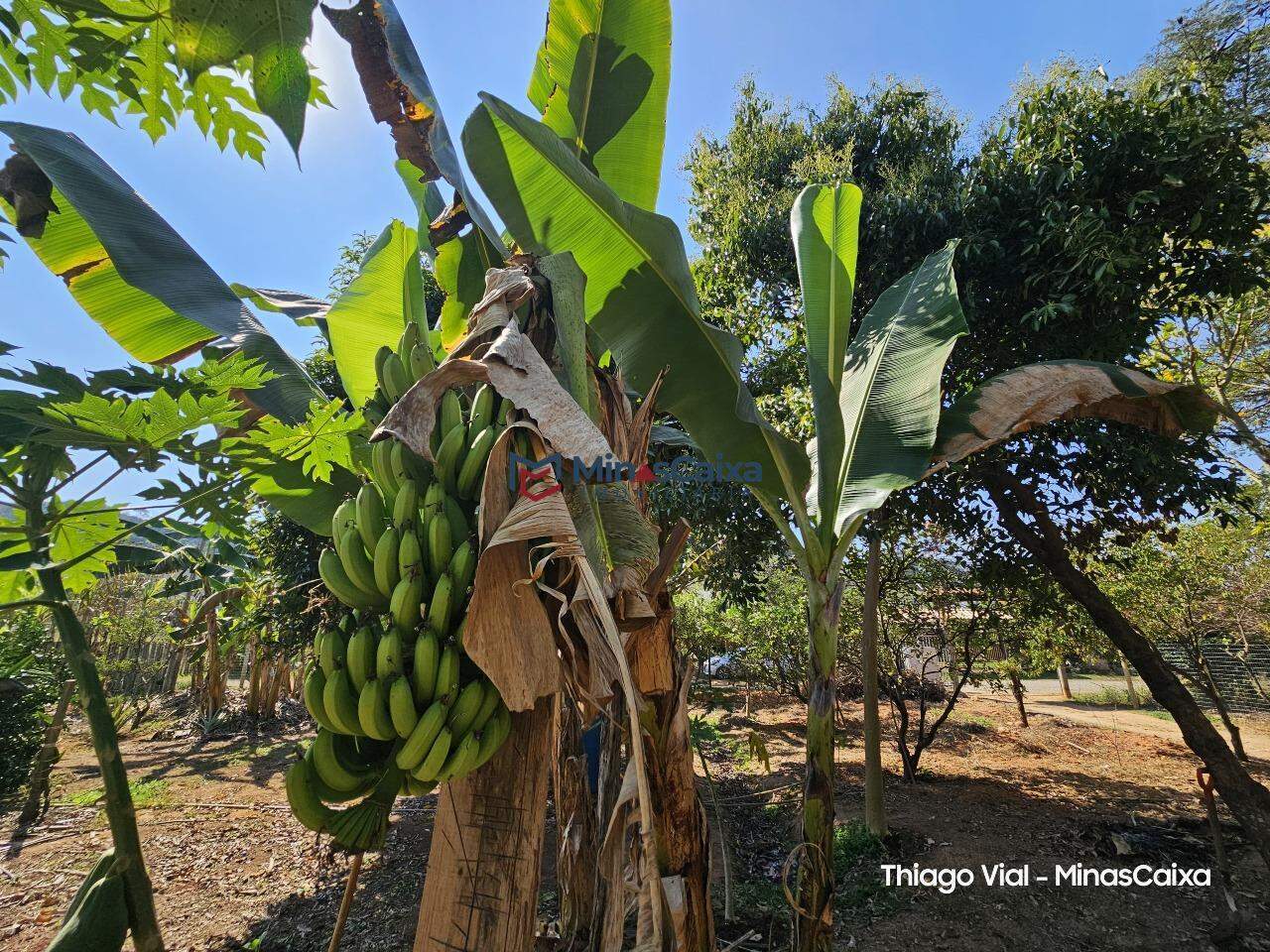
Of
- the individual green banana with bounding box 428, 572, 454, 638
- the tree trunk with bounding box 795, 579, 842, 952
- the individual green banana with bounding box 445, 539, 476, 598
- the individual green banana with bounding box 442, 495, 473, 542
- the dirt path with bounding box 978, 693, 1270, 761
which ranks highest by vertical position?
the individual green banana with bounding box 442, 495, 473, 542

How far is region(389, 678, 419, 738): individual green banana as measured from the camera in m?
1.01

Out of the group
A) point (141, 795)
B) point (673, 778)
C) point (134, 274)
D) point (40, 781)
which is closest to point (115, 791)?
point (673, 778)

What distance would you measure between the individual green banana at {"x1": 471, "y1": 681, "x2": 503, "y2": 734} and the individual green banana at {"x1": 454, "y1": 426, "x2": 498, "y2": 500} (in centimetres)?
41

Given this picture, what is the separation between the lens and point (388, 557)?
1.13 metres

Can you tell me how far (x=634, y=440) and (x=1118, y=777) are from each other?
9.47 m

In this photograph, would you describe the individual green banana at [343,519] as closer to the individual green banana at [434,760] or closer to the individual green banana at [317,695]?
the individual green banana at [317,695]

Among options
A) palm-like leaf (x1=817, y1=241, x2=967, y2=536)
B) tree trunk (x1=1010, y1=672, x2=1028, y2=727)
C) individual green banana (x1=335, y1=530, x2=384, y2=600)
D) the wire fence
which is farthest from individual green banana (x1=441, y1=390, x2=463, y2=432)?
the wire fence

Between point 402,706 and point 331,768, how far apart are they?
22 centimetres

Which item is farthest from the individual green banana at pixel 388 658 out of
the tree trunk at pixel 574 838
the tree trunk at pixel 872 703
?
the tree trunk at pixel 872 703

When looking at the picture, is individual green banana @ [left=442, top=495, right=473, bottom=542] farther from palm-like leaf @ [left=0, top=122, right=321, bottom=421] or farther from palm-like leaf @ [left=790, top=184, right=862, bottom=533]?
palm-like leaf @ [left=790, top=184, right=862, bottom=533]

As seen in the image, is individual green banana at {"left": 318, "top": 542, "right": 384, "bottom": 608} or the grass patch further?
the grass patch

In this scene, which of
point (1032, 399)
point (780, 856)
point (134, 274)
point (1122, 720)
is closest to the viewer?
point (134, 274)

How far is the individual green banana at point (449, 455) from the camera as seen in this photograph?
4.07 feet

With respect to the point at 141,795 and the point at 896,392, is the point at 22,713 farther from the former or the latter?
the point at 896,392
